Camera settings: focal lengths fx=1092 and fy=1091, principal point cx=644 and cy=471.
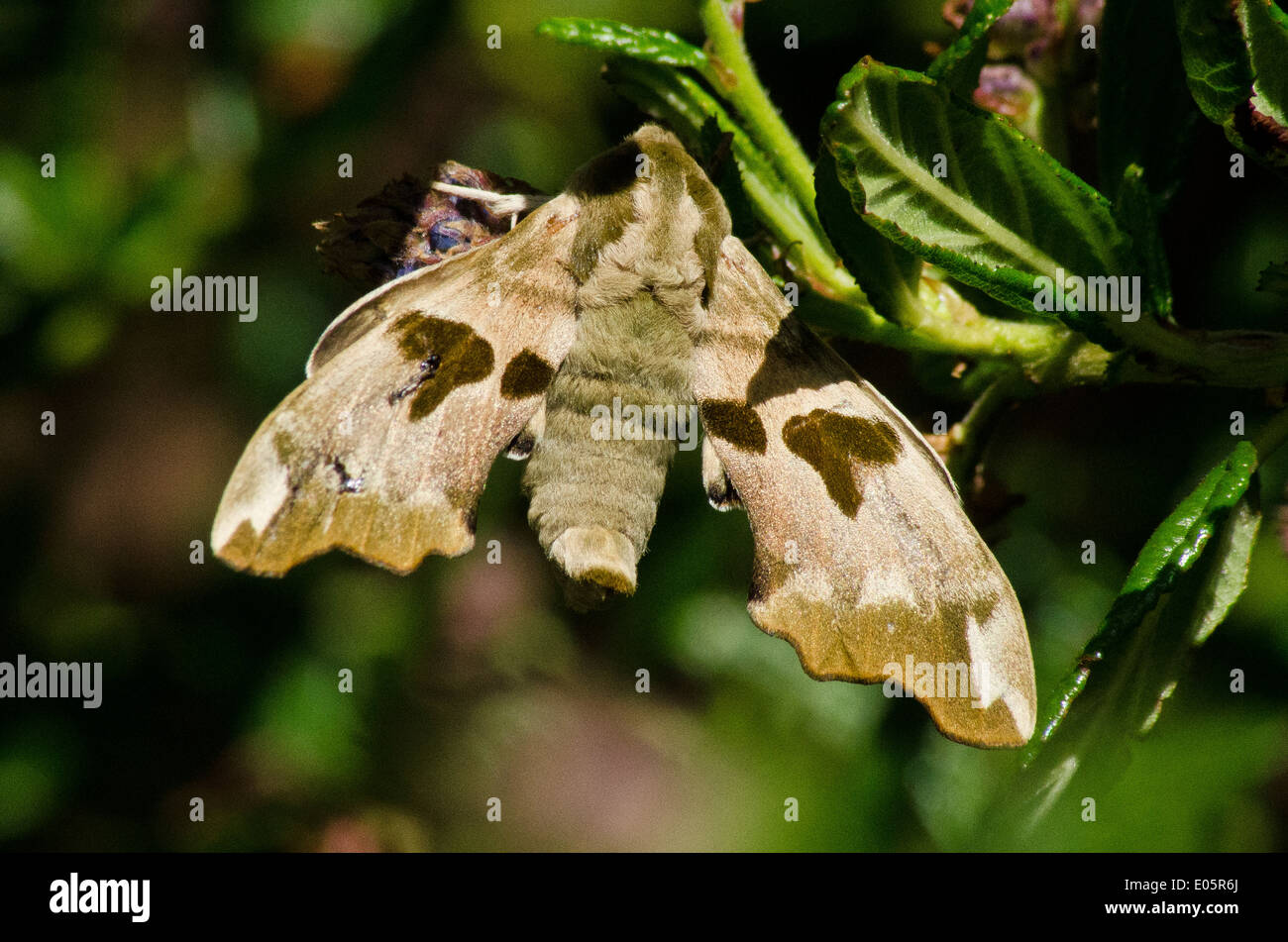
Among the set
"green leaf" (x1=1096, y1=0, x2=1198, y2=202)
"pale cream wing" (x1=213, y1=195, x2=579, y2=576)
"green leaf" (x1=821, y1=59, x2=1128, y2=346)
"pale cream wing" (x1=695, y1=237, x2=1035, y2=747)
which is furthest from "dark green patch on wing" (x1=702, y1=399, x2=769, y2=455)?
"green leaf" (x1=1096, y1=0, x2=1198, y2=202)

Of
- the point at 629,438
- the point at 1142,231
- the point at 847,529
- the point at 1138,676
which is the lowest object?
the point at 1138,676

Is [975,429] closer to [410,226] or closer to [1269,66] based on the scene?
[1269,66]

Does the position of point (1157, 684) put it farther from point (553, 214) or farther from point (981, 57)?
point (553, 214)

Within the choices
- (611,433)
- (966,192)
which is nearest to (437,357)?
(611,433)

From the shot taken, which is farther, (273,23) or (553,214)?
→ (273,23)

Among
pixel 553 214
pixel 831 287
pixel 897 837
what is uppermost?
pixel 553 214

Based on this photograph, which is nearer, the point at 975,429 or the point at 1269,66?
the point at 1269,66

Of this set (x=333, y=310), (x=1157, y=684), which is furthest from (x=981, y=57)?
(x=333, y=310)
